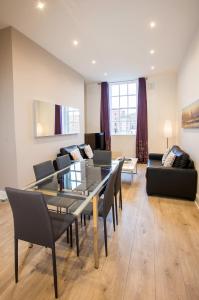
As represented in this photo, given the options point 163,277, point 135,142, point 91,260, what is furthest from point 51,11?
point 135,142

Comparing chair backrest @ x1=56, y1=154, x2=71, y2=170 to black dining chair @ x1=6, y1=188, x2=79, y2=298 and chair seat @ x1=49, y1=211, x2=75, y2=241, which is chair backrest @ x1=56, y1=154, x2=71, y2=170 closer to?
chair seat @ x1=49, y1=211, x2=75, y2=241

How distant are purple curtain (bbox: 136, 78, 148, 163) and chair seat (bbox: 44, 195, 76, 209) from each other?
491cm

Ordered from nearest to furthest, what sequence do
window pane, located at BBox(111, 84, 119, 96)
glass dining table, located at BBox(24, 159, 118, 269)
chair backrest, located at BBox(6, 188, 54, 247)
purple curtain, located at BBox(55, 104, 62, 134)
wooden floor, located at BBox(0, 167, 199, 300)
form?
1. chair backrest, located at BBox(6, 188, 54, 247)
2. wooden floor, located at BBox(0, 167, 199, 300)
3. glass dining table, located at BBox(24, 159, 118, 269)
4. purple curtain, located at BBox(55, 104, 62, 134)
5. window pane, located at BBox(111, 84, 119, 96)

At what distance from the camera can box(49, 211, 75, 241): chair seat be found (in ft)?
5.11

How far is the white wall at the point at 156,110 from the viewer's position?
6.14 m

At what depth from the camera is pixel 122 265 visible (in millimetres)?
1767

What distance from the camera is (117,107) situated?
7.00 meters

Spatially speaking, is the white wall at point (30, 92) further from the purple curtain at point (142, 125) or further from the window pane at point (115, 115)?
the purple curtain at point (142, 125)

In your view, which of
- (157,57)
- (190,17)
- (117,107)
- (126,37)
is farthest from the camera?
(117,107)

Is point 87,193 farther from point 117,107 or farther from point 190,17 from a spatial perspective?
point 117,107

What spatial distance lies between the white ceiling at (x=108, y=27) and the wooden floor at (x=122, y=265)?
3185mm

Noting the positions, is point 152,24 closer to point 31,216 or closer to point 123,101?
point 31,216

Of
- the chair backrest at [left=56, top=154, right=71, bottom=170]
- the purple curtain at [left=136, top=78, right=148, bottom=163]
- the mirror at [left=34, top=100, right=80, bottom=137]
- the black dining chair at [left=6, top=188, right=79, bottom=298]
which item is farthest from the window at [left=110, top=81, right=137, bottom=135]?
the black dining chair at [left=6, top=188, right=79, bottom=298]

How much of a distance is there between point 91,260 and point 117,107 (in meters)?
5.92
